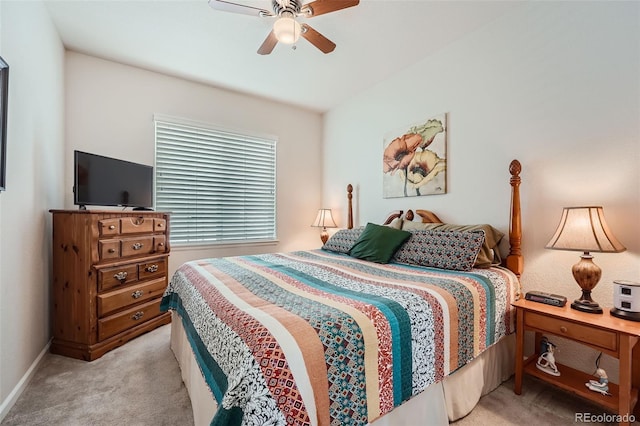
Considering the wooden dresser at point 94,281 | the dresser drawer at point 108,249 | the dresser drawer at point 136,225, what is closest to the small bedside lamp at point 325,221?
the dresser drawer at point 136,225

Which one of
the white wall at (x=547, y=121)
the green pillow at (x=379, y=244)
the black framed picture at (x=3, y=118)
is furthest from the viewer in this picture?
the green pillow at (x=379, y=244)

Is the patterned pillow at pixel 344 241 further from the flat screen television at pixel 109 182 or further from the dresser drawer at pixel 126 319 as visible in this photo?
the flat screen television at pixel 109 182

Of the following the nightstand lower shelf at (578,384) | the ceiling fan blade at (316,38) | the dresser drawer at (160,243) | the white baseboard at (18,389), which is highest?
the ceiling fan blade at (316,38)

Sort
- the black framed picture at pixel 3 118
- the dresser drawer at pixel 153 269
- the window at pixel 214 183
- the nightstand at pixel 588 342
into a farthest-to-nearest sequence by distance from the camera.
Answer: the window at pixel 214 183 → the dresser drawer at pixel 153 269 → the black framed picture at pixel 3 118 → the nightstand at pixel 588 342

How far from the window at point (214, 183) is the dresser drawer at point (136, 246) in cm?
64

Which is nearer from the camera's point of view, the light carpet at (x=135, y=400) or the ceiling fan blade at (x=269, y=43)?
the light carpet at (x=135, y=400)

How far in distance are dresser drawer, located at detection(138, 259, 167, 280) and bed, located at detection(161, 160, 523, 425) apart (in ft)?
2.03

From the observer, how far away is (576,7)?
6.21ft

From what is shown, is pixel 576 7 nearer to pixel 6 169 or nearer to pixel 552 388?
pixel 552 388

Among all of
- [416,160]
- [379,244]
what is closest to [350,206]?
[416,160]

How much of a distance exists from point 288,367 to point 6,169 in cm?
193

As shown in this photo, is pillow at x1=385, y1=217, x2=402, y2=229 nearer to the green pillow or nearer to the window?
the green pillow

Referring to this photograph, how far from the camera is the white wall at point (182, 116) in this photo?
2777mm

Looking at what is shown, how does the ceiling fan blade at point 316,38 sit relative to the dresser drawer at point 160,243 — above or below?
above
